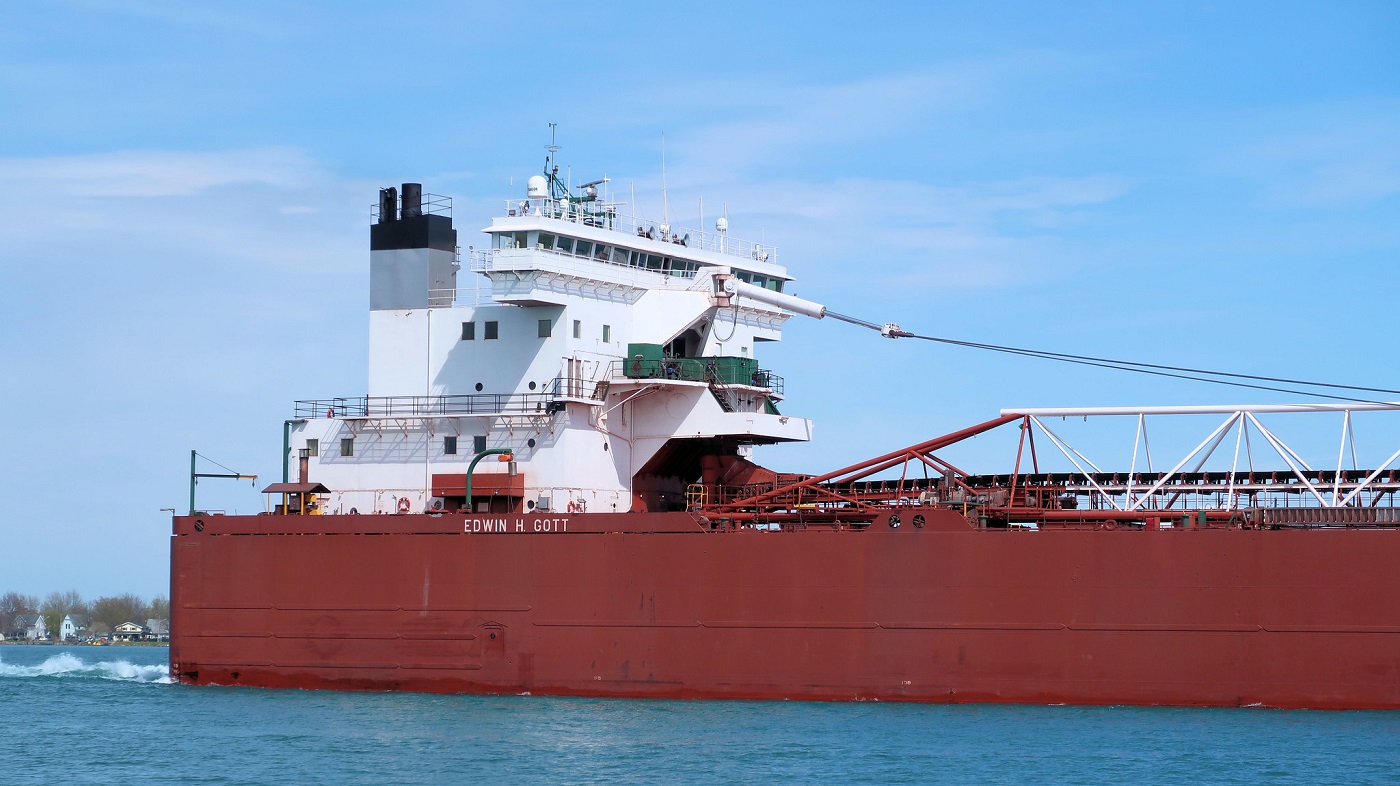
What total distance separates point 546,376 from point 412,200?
5125 mm

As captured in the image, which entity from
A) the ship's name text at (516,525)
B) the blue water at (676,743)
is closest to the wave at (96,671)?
the blue water at (676,743)

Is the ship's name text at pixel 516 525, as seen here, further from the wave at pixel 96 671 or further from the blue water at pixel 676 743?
the wave at pixel 96 671

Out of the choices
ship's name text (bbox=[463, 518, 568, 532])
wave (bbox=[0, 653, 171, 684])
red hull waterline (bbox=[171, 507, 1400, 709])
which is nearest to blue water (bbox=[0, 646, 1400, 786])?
red hull waterline (bbox=[171, 507, 1400, 709])

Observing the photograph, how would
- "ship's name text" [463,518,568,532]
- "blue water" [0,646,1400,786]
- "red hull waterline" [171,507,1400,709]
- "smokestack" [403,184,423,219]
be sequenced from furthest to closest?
"smokestack" [403,184,423,219], "ship's name text" [463,518,568,532], "red hull waterline" [171,507,1400,709], "blue water" [0,646,1400,786]

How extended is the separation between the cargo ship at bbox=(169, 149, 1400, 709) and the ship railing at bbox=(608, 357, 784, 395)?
0.06 m

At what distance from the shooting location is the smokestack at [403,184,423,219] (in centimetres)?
3375

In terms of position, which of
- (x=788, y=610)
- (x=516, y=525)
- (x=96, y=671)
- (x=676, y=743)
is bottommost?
(x=96, y=671)

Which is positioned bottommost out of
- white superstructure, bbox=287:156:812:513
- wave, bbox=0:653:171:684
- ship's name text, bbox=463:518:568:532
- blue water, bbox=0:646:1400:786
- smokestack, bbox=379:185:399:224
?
wave, bbox=0:653:171:684

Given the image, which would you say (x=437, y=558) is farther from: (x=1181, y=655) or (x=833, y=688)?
(x=1181, y=655)

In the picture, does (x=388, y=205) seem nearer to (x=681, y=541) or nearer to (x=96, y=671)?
(x=681, y=541)

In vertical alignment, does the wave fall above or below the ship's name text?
below

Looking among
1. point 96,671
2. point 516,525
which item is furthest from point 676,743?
point 96,671

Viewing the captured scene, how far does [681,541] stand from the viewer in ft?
94.4

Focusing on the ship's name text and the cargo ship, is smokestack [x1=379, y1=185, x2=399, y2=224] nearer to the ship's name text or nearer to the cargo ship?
the cargo ship
